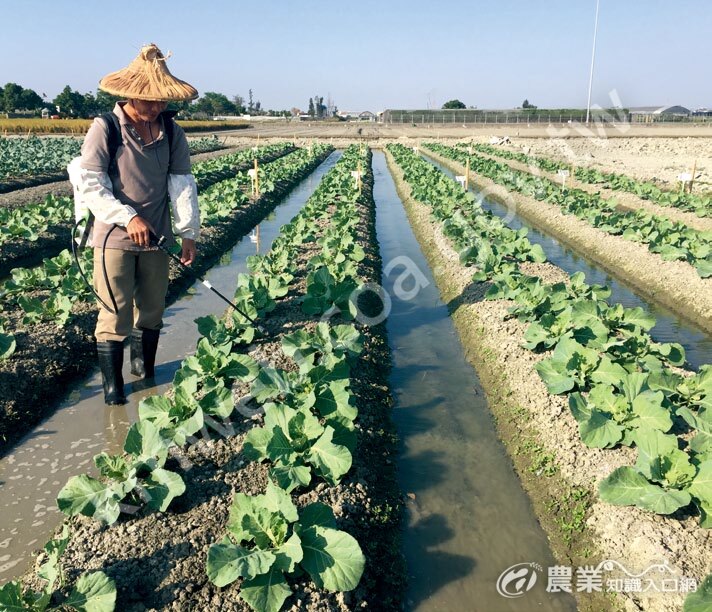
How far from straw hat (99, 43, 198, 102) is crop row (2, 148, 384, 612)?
1.91 m

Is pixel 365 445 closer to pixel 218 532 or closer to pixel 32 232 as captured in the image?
pixel 218 532

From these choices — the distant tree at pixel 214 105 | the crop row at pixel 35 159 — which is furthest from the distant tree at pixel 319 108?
the crop row at pixel 35 159

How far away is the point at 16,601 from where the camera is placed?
233cm

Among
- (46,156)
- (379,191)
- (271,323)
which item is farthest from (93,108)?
(271,323)

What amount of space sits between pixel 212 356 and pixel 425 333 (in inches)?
125

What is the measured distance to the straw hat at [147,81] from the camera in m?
3.80

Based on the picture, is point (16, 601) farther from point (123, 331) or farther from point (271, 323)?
point (271, 323)

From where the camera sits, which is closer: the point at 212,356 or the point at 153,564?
the point at 153,564

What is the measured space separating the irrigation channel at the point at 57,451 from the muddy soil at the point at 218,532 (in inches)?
18.1

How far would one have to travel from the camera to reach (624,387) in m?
3.91

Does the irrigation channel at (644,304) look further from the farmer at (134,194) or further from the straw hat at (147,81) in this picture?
the straw hat at (147,81)

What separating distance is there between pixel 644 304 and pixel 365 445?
581cm

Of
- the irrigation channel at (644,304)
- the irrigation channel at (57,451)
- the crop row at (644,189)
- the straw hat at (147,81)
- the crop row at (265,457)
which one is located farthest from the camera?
the crop row at (644,189)

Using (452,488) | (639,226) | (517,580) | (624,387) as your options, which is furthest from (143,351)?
(639,226)
